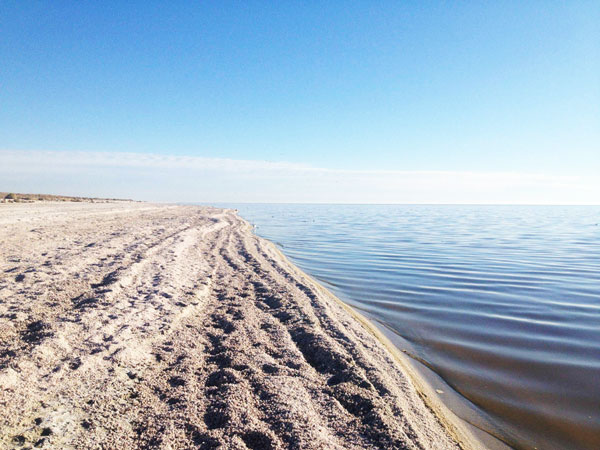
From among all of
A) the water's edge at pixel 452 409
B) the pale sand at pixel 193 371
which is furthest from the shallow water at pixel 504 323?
the pale sand at pixel 193 371

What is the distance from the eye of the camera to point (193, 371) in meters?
3.84

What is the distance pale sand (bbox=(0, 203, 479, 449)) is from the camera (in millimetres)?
2801

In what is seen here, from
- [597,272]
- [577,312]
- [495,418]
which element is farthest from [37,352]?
[597,272]

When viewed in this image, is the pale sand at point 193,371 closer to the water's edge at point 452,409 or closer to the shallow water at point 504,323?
the water's edge at point 452,409

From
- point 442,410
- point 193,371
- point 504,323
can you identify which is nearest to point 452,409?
point 442,410

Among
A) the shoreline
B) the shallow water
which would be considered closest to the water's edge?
the shoreline

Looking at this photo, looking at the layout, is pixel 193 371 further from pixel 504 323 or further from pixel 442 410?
pixel 504 323

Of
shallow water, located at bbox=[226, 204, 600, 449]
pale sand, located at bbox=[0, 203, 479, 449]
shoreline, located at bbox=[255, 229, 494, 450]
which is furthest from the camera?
shallow water, located at bbox=[226, 204, 600, 449]

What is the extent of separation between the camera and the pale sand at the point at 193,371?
2.80 meters

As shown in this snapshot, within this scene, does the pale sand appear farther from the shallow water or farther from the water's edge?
the shallow water

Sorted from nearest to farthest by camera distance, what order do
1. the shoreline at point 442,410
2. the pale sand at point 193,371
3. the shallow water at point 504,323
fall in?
the pale sand at point 193,371
the shoreline at point 442,410
the shallow water at point 504,323

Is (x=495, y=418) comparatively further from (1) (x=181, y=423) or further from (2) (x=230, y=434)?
(1) (x=181, y=423)

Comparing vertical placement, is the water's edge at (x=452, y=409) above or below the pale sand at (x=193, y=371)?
below

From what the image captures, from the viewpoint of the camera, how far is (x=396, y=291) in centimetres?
877
